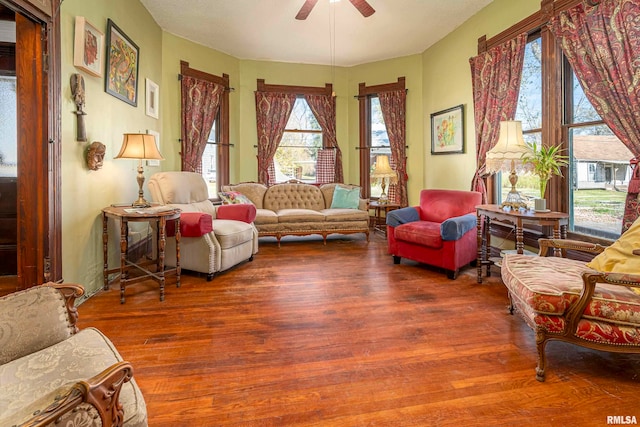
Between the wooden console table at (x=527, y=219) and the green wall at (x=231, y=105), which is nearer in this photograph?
the wooden console table at (x=527, y=219)

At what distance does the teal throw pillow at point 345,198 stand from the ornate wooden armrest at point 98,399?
17.6 feet

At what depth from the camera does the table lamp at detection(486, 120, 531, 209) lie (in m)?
3.42

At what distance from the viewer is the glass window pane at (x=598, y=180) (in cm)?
324

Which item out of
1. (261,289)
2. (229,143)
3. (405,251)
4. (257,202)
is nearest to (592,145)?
(405,251)

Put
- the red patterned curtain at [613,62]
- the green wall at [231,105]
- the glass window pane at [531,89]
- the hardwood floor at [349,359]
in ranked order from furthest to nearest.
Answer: the glass window pane at [531,89] → the green wall at [231,105] → the red patterned curtain at [613,62] → the hardwood floor at [349,359]

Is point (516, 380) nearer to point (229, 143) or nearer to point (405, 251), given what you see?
point (405, 251)

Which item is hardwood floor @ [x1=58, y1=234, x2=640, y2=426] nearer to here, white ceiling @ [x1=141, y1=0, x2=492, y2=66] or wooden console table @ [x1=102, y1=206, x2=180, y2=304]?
wooden console table @ [x1=102, y1=206, x2=180, y2=304]

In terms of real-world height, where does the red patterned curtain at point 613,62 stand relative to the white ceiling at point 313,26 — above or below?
below

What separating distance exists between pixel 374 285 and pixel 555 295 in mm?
1831

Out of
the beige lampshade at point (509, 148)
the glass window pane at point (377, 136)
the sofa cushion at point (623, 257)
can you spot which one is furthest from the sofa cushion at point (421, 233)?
the glass window pane at point (377, 136)

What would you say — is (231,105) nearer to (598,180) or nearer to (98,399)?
(598,180)

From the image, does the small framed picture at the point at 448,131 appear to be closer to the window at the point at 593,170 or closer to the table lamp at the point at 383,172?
the table lamp at the point at 383,172

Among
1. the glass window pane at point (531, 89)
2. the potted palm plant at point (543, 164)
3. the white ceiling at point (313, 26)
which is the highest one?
Result: the white ceiling at point (313, 26)

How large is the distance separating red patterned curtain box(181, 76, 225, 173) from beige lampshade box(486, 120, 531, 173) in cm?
438
